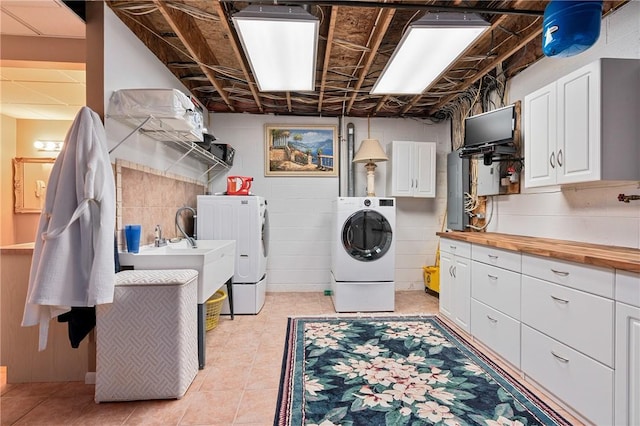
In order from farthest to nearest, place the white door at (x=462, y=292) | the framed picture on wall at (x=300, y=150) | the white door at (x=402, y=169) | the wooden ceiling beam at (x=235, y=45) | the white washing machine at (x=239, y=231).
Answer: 1. the framed picture on wall at (x=300, y=150)
2. the white door at (x=402, y=169)
3. the white washing machine at (x=239, y=231)
4. the white door at (x=462, y=292)
5. the wooden ceiling beam at (x=235, y=45)

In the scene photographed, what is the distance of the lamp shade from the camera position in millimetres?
4020

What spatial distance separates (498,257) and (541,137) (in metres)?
0.95

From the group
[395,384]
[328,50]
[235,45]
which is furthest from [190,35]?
[395,384]

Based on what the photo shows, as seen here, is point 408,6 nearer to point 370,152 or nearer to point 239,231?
point 370,152

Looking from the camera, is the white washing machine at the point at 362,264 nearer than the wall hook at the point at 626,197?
No

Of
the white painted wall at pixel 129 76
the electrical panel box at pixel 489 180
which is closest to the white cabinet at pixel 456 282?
the electrical panel box at pixel 489 180

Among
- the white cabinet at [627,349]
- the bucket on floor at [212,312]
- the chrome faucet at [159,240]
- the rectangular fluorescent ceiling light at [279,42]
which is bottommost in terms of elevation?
the bucket on floor at [212,312]

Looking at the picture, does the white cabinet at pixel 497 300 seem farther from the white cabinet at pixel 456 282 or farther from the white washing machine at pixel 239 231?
the white washing machine at pixel 239 231

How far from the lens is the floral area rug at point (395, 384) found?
1.73 m

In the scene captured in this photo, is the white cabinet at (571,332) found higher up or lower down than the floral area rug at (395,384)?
higher up

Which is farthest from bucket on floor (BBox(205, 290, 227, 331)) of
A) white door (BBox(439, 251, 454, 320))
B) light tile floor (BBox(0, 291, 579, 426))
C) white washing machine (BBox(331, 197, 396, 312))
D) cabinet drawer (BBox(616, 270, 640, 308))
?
cabinet drawer (BBox(616, 270, 640, 308))

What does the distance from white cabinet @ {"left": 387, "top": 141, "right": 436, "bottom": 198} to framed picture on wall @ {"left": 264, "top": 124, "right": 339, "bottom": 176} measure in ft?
2.74

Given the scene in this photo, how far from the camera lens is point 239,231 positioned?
3498 mm

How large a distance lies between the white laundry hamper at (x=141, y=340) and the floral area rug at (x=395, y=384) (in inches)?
28.7
